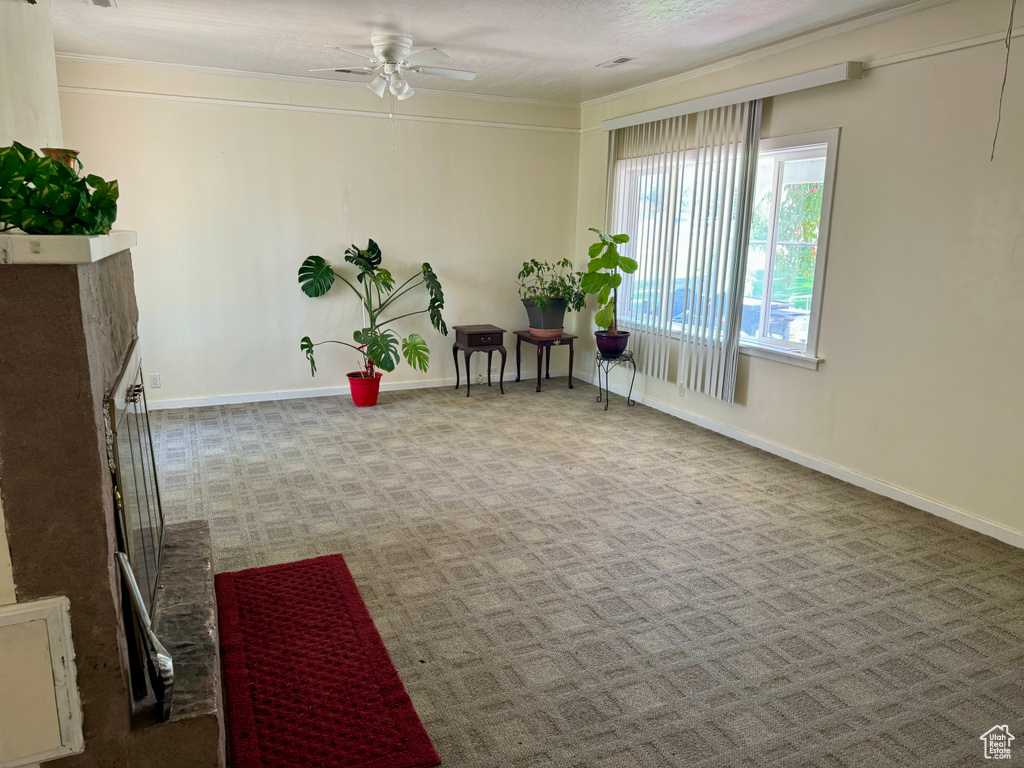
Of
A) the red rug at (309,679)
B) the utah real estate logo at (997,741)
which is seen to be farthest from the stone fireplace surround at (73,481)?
the utah real estate logo at (997,741)

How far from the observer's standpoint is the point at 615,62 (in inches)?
200

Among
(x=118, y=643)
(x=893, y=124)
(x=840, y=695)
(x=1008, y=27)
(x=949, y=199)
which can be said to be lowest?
(x=840, y=695)

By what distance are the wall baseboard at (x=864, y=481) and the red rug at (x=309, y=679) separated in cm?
299

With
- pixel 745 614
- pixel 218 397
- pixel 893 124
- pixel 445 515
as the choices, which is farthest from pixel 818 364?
pixel 218 397

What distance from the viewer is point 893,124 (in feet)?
12.7

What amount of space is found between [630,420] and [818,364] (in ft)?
5.31

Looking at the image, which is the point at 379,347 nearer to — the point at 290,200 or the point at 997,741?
the point at 290,200

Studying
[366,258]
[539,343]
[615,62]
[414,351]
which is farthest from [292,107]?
[539,343]

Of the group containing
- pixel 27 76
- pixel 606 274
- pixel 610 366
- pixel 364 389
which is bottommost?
pixel 364 389

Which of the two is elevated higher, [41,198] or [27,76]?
[27,76]

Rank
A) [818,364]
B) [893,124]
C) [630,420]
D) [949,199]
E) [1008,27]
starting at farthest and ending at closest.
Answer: [630,420]
[818,364]
[893,124]
[949,199]
[1008,27]

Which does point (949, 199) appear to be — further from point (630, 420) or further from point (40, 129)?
point (40, 129)

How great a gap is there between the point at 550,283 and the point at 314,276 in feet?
6.93

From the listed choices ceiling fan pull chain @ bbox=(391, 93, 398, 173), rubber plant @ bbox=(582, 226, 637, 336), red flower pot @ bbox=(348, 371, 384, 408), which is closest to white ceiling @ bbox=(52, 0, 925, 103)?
ceiling fan pull chain @ bbox=(391, 93, 398, 173)
